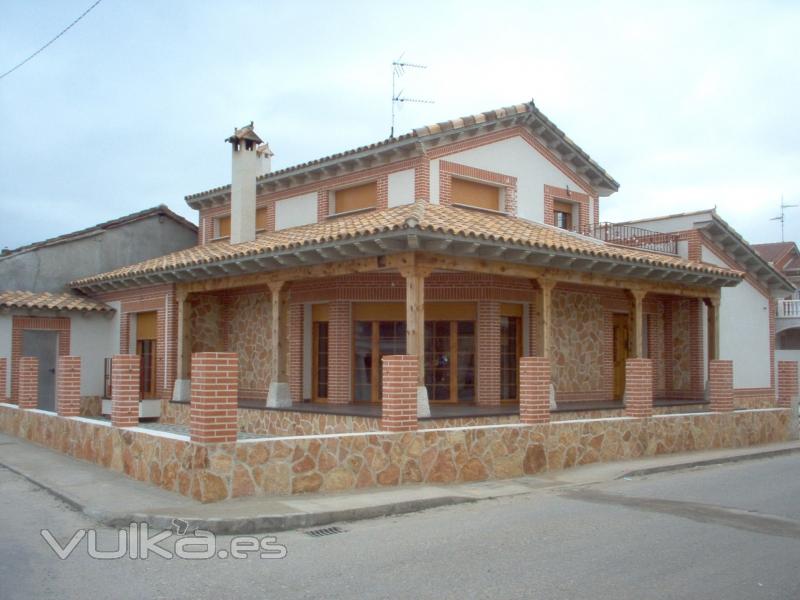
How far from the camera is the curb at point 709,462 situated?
1217cm

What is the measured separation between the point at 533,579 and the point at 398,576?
1.08 metres

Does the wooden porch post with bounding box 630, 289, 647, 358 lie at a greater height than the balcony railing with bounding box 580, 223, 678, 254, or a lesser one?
lesser

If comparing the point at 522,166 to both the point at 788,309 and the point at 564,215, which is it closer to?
the point at 564,215

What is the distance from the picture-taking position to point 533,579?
6145 mm

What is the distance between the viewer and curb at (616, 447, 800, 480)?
1217cm

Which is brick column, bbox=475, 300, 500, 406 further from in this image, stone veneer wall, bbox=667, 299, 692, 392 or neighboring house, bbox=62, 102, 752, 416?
stone veneer wall, bbox=667, 299, 692, 392

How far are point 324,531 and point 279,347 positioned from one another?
7781 millimetres

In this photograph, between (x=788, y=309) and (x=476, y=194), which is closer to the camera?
(x=476, y=194)

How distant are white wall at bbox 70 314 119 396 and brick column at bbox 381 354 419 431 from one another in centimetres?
1340

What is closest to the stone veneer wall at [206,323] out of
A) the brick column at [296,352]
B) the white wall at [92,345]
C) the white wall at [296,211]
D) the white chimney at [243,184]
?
the white chimney at [243,184]

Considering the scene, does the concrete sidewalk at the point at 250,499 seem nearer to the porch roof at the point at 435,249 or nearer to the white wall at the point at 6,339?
the porch roof at the point at 435,249

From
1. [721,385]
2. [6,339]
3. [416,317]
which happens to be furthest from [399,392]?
[6,339]

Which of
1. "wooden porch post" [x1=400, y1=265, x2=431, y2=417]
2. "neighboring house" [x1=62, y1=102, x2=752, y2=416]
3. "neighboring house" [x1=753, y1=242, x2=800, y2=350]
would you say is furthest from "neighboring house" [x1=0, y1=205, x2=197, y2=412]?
"neighboring house" [x1=753, y1=242, x2=800, y2=350]

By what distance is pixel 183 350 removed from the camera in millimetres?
18562
